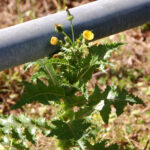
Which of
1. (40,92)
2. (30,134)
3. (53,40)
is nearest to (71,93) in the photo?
(40,92)

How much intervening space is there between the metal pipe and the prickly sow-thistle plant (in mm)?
69

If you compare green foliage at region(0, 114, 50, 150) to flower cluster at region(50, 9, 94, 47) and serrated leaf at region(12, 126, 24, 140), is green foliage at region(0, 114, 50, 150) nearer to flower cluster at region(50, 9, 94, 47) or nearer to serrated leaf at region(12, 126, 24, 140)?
serrated leaf at region(12, 126, 24, 140)

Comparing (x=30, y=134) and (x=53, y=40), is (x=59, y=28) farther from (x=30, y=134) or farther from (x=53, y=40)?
(x=30, y=134)

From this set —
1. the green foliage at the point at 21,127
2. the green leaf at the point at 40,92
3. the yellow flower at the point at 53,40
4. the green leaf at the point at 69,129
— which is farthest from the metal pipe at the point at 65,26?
the green foliage at the point at 21,127

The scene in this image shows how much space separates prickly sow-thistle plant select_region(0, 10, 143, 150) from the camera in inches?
59.7

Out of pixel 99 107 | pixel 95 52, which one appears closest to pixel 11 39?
pixel 95 52

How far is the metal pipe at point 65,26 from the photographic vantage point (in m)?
1.28

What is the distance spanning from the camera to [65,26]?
1438mm

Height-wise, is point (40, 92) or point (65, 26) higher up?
point (65, 26)

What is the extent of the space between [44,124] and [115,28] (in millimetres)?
859

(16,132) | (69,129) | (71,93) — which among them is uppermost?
(71,93)

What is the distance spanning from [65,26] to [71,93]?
0.53 m

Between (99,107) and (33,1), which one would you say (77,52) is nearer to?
(99,107)

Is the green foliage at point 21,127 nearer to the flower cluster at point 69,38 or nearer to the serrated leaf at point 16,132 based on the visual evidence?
the serrated leaf at point 16,132
